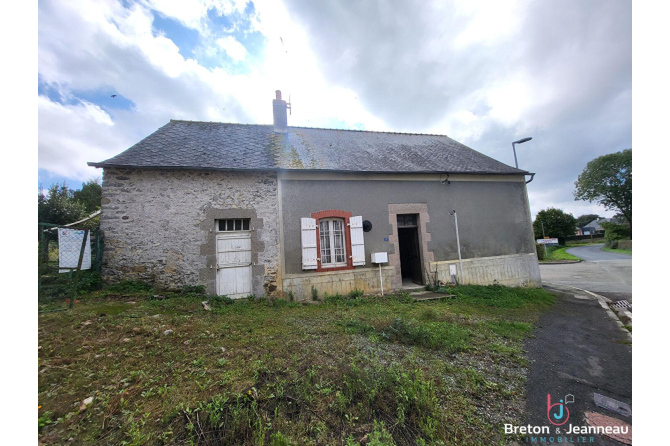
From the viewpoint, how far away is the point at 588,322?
16.9 ft

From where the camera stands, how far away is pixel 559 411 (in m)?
2.35

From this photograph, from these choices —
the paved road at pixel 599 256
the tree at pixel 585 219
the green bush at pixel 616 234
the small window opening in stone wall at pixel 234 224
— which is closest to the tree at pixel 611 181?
the green bush at pixel 616 234

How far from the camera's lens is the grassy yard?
6.07 ft

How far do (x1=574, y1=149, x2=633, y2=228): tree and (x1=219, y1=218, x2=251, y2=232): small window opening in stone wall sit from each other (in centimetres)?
4013

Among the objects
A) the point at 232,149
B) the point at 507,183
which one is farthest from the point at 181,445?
the point at 507,183

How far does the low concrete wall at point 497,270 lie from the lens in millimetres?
7707

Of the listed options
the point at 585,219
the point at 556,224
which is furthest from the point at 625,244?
the point at 585,219

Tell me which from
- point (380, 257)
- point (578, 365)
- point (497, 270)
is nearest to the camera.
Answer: point (578, 365)

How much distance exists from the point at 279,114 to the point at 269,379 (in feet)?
28.0

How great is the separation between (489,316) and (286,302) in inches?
183

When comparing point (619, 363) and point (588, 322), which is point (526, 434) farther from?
point (588, 322)

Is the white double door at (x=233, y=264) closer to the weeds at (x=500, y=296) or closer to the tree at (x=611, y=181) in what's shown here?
the weeds at (x=500, y=296)

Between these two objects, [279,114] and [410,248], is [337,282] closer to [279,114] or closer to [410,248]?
[410,248]

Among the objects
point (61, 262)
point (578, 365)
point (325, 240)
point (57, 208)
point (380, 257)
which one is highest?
point (57, 208)
